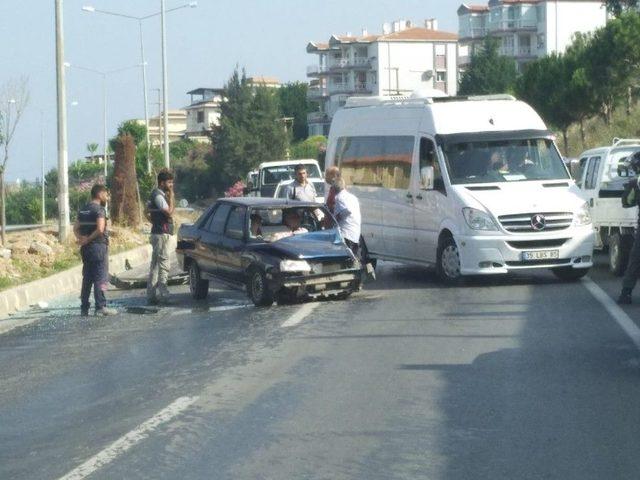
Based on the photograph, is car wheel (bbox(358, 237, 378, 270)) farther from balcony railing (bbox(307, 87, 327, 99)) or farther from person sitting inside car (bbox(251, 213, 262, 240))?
balcony railing (bbox(307, 87, 327, 99))

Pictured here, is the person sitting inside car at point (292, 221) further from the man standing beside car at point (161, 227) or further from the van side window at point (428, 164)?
the van side window at point (428, 164)

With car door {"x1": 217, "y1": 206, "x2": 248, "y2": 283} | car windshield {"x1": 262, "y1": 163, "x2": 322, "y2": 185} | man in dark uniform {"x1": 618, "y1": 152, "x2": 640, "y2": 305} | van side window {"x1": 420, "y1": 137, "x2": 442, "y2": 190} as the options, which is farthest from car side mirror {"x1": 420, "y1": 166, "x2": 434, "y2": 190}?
car windshield {"x1": 262, "y1": 163, "x2": 322, "y2": 185}

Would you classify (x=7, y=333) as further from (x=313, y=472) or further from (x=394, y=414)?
(x=313, y=472)

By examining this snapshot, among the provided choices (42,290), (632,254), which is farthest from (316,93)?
(632,254)

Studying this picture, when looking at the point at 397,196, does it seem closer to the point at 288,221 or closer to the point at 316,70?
the point at 288,221

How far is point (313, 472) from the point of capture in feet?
24.8

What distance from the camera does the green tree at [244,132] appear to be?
10094 centimetres

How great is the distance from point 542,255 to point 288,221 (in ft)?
11.7

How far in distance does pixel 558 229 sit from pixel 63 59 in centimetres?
1496

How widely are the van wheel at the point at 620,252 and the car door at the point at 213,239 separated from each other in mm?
5664

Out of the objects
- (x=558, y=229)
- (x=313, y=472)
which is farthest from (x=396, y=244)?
(x=313, y=472)

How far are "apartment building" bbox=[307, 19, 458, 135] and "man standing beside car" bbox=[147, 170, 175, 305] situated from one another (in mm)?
120402

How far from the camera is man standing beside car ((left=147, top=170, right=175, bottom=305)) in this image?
1852 cm

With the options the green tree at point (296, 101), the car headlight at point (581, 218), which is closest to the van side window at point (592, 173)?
the car headlight at point (581, 218)
